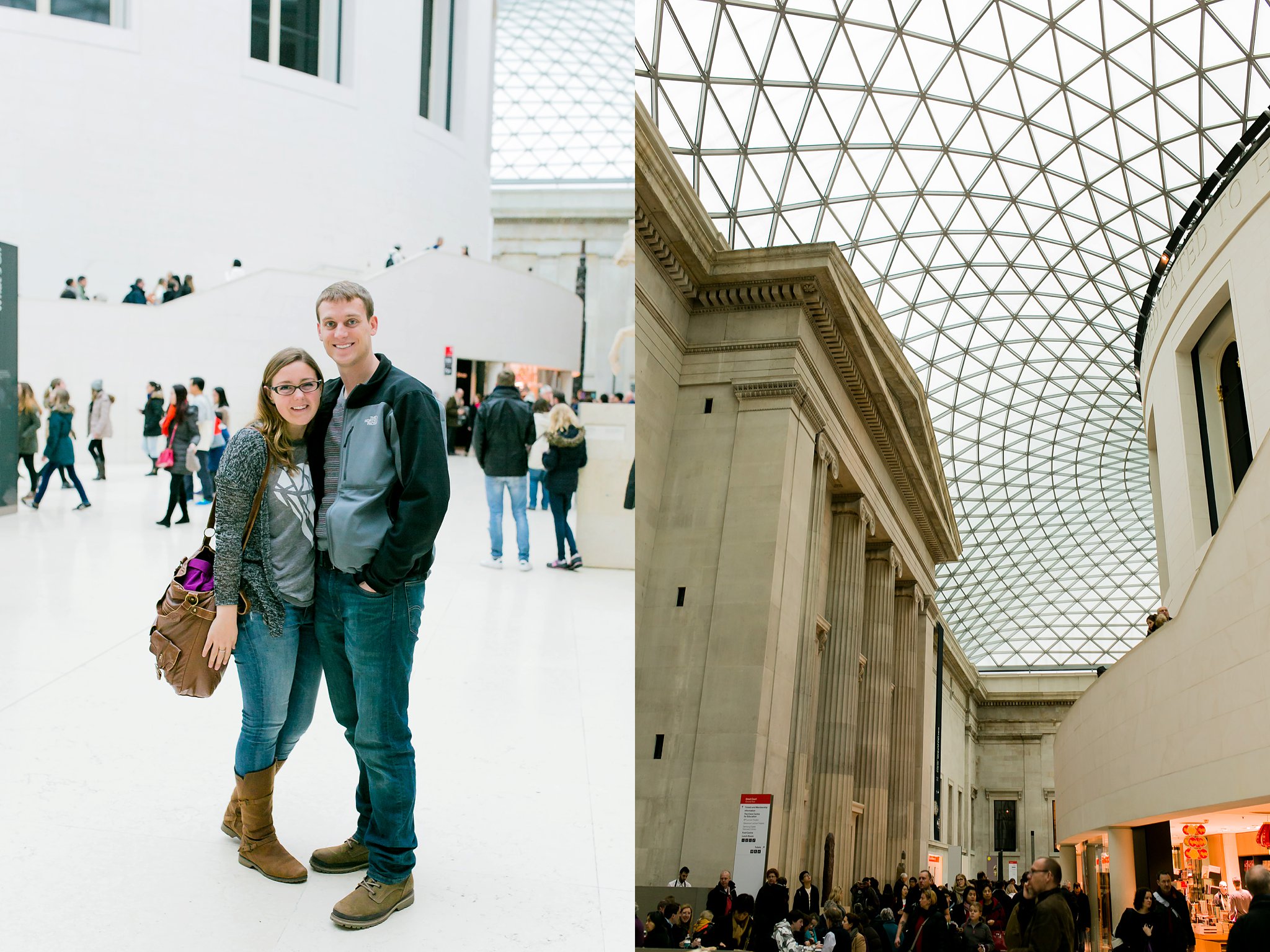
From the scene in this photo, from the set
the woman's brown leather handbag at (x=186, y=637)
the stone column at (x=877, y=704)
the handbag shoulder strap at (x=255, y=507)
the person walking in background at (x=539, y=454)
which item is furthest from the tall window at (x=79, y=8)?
the stone column at (x=877, y=704)

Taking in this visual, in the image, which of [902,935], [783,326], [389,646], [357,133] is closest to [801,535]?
[783,326]

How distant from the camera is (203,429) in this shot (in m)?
12.4

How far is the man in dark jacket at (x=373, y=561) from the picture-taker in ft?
15.0

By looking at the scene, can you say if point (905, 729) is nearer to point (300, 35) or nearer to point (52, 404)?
point (300, 35)

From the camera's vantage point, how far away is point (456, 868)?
16.7 feet

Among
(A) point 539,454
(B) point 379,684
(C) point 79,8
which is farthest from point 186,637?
(C) point 79,8

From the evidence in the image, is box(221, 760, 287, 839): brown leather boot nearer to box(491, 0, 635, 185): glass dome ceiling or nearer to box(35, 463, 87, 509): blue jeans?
box(35, 463, 87, 509): blue jeans

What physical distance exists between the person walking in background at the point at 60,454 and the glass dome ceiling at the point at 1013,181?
1229 cm

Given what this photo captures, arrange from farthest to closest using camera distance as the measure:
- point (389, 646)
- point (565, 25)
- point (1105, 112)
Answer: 1. point (565, 25)
2. point (1105, 112)
3. point (389, 646)

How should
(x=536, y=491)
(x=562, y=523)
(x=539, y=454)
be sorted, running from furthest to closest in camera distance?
(x=539, y=454) < (x=536, y=491) < (x=562, y=523)

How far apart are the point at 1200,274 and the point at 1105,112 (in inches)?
273

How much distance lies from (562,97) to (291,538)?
1035cm

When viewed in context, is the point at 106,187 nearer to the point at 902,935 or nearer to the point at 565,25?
the point at 565,25

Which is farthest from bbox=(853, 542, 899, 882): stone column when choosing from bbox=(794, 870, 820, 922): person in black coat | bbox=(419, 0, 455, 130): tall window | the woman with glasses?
the woman with glasses
